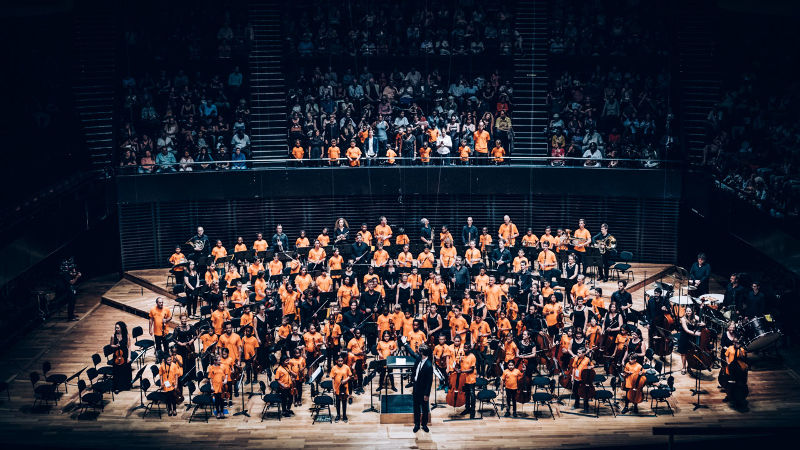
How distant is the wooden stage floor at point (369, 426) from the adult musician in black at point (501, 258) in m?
4.96

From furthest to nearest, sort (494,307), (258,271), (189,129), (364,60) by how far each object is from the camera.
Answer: (364,60), (189,129), (258,271), (494,307)

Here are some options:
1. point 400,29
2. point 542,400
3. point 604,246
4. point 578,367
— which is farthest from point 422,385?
point 400,29

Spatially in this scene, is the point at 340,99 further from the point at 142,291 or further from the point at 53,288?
the point at 53,288

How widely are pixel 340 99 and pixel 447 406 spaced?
12423 millimetres

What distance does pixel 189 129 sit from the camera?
26.8 meters

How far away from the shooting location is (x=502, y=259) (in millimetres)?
22844

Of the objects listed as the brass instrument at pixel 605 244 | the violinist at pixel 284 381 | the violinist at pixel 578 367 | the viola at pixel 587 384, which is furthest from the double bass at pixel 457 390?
the brass instrument at pixel 605 244

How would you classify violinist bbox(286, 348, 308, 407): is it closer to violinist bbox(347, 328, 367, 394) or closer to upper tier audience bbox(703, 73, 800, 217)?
violinist bbox(347, 328, 367, 394)

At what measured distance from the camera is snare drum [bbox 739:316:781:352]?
1828 cm

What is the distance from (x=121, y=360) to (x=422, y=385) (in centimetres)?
633

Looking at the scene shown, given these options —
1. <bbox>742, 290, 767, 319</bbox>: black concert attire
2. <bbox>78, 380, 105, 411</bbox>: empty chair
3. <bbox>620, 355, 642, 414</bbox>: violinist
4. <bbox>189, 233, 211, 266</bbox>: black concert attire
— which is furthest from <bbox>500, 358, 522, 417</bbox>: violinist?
<bbox>189, 233, 211, 266</bbox>: black concert attire

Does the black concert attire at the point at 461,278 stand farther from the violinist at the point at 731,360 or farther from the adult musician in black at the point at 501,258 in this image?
the violinist at the point at 731,360

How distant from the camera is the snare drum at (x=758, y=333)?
60.0 ft

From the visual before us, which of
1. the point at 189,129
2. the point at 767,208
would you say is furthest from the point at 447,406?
the point at 189,129
